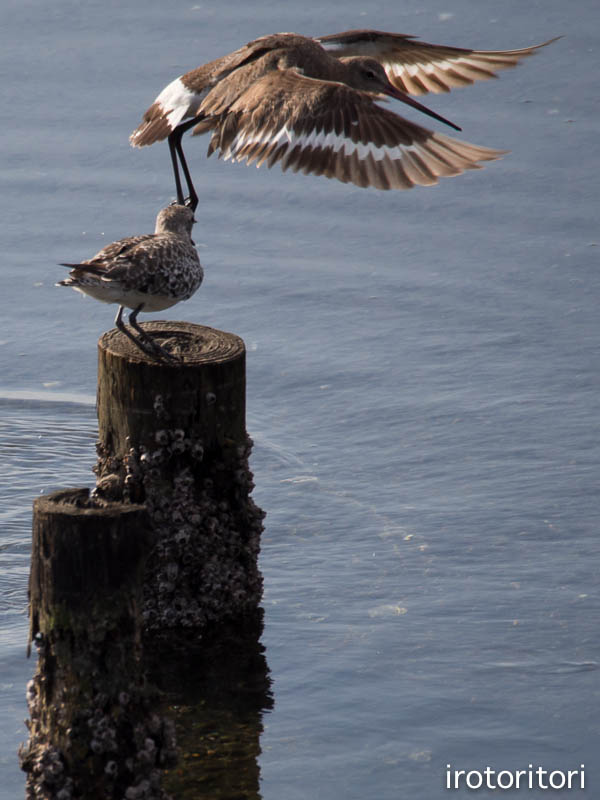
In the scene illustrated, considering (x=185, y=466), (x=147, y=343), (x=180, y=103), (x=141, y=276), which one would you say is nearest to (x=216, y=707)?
(x=185, y=466)

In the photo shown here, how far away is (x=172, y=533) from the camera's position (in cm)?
574

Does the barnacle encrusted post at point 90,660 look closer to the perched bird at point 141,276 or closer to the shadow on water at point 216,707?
the shadow on water at point 216,707

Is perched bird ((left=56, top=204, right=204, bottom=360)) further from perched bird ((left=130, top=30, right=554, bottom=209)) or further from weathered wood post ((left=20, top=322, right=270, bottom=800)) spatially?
perched bird ((left=130, top=30, right=554, bottom=209))

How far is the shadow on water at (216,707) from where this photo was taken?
5191 millimetres

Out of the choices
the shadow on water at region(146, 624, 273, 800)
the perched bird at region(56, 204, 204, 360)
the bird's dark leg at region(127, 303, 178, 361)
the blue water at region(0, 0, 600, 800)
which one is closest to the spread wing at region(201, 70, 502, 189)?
the perched bird at region(56, 204, 204, 360)

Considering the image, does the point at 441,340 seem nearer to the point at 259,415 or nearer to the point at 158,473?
the point at 259,415

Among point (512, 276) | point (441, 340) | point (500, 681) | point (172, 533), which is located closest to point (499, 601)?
point (500, 681)

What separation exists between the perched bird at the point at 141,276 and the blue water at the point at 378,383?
1.46m

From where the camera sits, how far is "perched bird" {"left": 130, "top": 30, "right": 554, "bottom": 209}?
6.37 metres

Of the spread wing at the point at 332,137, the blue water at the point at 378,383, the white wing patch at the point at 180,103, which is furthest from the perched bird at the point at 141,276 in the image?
the blue water at the point at 378,383

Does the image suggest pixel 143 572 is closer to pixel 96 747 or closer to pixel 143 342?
pixel 96 747

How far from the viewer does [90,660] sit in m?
4.46

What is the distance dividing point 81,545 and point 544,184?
7.52 metres

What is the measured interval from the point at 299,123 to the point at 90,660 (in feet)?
9.38
